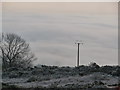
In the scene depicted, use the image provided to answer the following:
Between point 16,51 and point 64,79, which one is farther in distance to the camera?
point 16,51

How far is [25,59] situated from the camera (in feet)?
151

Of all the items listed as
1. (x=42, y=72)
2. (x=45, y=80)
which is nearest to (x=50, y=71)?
(x=42, y=72)

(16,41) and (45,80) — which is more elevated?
(16,41)

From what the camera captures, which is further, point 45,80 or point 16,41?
point 16,41

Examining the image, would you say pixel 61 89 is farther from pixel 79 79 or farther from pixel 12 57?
pixel 12 57

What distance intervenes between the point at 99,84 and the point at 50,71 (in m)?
6.27

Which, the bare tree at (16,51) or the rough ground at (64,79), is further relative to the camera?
the bare tree at (16,51)

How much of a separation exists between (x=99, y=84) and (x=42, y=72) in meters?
6.41

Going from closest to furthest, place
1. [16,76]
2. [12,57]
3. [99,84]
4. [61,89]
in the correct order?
[61,89] < [99,84] < [16,76] < [12,57]

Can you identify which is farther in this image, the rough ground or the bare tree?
the bare tree

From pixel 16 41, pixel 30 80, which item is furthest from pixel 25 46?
pixel 30 80

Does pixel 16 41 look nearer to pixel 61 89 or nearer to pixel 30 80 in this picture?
pixel 30 80

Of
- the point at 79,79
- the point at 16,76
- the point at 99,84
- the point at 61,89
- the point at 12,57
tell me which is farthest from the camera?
the point at 12,57

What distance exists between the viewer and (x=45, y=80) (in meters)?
16.5
